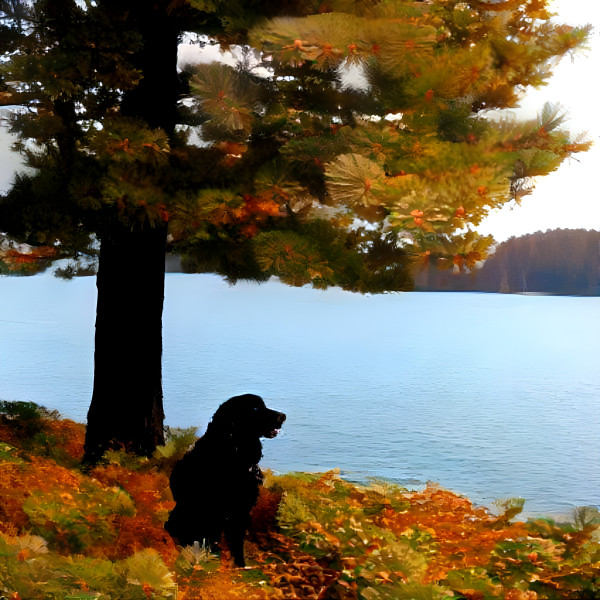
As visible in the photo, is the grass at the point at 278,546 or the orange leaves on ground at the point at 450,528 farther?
the orange leaves on ground at the point at 450,528

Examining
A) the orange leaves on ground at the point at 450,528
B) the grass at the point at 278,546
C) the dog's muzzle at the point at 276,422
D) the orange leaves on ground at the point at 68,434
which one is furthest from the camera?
the orange leaves on ground at the point at 68,434

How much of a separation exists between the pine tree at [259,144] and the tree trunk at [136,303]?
19 millimetres

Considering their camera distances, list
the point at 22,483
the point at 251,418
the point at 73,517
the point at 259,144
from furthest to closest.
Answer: the point at 259,144 → the point at 22,483 → the point at 251,418 → the point at 73,517

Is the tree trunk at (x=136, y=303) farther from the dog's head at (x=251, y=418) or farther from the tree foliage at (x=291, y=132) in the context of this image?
the dog's head at (x=251, y=418)

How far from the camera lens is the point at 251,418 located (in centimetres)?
494

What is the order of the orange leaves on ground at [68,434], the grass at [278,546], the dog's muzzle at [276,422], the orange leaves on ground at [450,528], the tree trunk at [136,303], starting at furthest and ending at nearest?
the orange leaves on ground at [68,434]
the tree trunk at [136,303]
the orange leaves on ground at [450,528]
the dog's muzzle at [276,422]
the grass at [278,546]

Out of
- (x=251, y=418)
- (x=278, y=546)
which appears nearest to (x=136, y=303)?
(x=251, y=418)

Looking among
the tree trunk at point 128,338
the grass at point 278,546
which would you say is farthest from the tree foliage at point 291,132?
the grass at point 278,546

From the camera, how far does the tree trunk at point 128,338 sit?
7070 millimetres

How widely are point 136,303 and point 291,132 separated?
7.71 feet

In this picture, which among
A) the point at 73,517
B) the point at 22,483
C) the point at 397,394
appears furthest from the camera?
the point at 397,394

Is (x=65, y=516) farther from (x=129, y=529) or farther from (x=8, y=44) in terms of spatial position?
(x=8, y=44)

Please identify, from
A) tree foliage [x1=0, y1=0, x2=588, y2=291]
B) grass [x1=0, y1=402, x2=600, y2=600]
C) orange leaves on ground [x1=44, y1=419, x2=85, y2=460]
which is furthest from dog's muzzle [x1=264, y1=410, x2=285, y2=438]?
orange leaves on ground [x1=44, y1=419, x2=85, y2=460]

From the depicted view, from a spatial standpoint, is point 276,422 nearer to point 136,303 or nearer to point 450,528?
point 450,528
